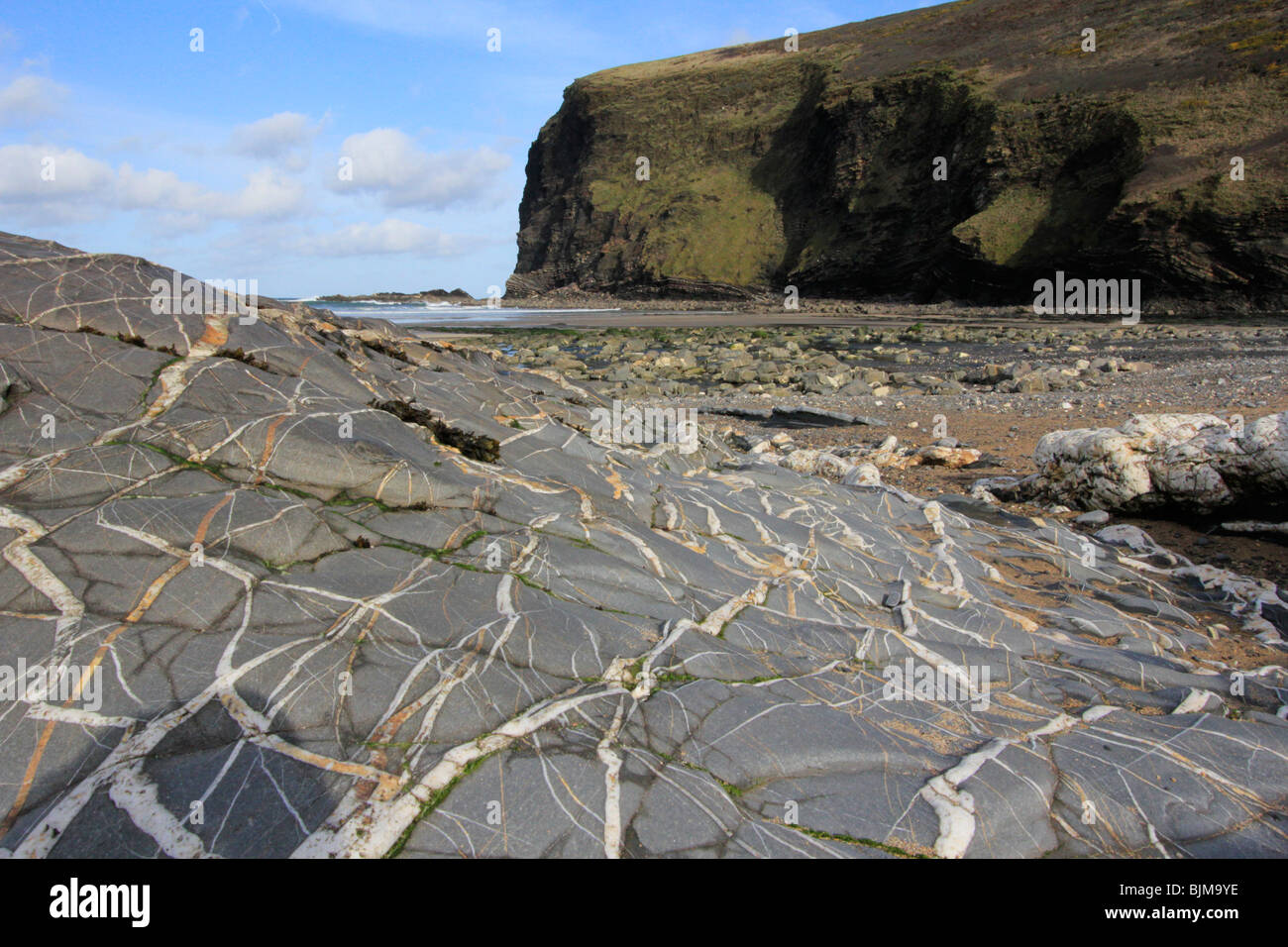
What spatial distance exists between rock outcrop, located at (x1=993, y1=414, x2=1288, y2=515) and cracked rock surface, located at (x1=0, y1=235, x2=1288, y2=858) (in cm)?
306

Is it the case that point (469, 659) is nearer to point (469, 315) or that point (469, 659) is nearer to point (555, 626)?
point (555, 626)

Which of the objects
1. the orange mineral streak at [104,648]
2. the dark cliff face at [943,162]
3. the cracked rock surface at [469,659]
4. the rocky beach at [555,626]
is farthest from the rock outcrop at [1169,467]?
the dark cliff face at [943,162]

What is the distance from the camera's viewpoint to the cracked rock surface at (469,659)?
3.65 meters

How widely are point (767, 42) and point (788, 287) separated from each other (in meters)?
67.2

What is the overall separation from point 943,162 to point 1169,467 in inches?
2658

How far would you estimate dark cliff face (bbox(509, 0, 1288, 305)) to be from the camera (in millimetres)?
49250

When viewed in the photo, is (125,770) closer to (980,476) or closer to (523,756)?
(523,756)

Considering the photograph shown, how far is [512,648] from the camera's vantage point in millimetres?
4629

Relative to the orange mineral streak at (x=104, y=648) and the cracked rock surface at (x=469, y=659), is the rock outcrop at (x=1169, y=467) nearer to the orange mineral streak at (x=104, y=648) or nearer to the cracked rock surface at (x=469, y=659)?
the cracked rock surface at (x=469, y=659)

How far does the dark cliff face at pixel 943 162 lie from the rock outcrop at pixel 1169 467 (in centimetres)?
4512

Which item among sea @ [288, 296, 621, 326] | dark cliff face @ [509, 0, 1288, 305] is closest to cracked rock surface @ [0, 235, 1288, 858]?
sea @ [288, 296, 621, 326]

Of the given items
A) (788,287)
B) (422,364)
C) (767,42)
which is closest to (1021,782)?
(422,364)

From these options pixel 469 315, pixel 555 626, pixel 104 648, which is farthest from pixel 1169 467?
pixel 469 315

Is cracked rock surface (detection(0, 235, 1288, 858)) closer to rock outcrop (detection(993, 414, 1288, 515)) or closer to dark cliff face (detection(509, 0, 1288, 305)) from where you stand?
rock outcrop (detection(993, 414, 1288, 515))
